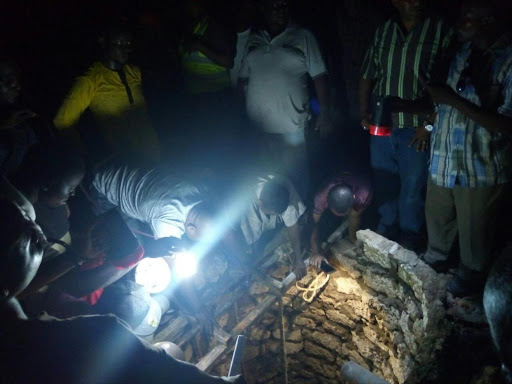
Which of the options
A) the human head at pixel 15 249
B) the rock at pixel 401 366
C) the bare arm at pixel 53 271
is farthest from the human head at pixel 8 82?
the rock at pixel 401 366

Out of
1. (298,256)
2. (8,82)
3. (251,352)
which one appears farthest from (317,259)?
(8,82)

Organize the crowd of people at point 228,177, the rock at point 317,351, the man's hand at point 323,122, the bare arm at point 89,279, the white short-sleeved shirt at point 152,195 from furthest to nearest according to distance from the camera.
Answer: the man's hand at point 323,122 → the rock at point 317,351 → the white short-sleeved shirt at point 152,195 → the bare arm at point 89,279 → the crowd of people at point 228,177

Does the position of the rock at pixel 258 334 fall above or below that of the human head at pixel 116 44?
below

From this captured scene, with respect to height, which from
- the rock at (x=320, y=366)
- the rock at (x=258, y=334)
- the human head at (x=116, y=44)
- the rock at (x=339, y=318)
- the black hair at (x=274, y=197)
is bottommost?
the rock at (x=320, y=366)

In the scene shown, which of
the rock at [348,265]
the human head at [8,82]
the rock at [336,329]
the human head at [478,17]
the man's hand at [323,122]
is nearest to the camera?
the human head at [478,17]

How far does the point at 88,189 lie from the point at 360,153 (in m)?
4.10

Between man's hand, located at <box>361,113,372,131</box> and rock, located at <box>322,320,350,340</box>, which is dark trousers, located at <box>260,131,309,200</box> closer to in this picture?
man's hand, located at <box>361,113,372,131</box>

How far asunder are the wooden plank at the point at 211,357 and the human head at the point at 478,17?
3189 mm

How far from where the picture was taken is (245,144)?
5230 millimetres

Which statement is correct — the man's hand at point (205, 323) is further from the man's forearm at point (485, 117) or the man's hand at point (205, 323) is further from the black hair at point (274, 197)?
the man's forearm at point (485, 117)

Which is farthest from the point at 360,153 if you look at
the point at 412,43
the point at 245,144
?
the point at 412,43

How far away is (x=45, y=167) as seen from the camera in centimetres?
319

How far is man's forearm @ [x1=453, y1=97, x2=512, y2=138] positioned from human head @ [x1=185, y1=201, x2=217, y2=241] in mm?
2114

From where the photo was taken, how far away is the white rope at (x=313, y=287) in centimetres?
381
